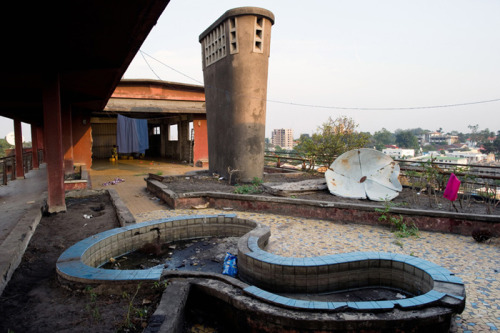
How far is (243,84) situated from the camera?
10875 mm

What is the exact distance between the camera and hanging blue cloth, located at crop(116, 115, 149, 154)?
1692cm

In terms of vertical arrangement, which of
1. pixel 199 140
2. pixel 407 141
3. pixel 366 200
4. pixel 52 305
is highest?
pixel 407 141

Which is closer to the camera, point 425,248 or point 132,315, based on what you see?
point 132,315

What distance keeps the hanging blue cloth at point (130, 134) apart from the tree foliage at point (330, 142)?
30.5 feet

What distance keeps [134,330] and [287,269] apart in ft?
6.77

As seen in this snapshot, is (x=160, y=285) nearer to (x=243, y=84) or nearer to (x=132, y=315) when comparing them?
(x=132, y=315)

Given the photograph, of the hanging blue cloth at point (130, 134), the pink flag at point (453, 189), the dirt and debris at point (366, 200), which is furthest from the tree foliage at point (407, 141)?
the pink flag at point (453, 189)

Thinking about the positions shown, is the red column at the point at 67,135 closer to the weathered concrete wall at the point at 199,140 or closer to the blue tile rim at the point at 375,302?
the weathered concrete wall at the point at 199,140

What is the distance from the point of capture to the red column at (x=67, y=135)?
43.4 ft

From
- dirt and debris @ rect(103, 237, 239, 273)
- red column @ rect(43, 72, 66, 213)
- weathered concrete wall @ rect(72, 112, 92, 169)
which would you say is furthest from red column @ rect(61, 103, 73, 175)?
dirt and debris @ rect(103, 237, 239, 273)

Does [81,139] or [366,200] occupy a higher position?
[81,139]

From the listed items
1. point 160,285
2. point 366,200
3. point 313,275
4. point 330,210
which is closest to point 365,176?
point 366,200

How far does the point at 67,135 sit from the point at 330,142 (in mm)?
11702

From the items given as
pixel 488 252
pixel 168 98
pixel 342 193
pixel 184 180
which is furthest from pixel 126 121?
pixel 488 252
